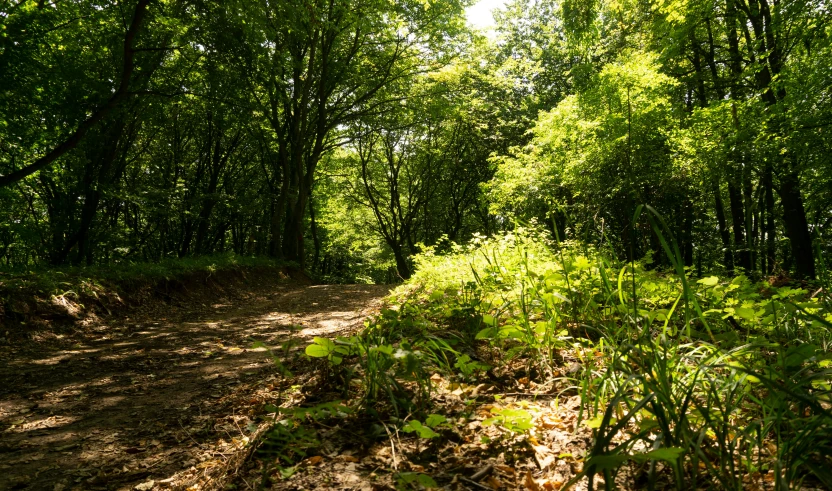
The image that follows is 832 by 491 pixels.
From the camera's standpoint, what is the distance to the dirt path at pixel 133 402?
7.32 feet

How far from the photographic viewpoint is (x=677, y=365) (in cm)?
187

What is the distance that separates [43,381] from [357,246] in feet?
87.2

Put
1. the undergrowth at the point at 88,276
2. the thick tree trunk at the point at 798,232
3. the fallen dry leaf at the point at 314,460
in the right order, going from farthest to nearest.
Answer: the thick tree trunk at the point at 798,232
the undergrowth at the point at 88,276
the fallen dry leaf at the point at 314,460

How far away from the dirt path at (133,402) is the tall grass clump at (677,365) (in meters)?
1.65

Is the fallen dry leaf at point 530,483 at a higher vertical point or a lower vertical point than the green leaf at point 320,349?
lower

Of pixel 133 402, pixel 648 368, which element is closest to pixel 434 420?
pixel 648 368

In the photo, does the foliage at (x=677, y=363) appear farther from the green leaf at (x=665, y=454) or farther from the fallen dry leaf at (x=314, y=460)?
the fallen dry leaf at (x=314, y=460)

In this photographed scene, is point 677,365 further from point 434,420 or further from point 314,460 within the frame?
point 314,460

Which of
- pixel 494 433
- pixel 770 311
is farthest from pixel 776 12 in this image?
pixel 494 433

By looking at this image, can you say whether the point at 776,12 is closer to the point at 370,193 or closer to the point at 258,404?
A: the point at 258,404

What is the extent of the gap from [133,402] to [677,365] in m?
3.81

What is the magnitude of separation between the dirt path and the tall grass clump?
5.42ft

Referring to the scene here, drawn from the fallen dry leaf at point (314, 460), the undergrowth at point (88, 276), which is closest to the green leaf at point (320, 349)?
the fallen dry leaf at point (314, 460)

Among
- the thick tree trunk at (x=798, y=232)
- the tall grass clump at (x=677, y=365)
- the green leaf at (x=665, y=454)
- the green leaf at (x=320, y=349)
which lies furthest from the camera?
the thick tree trunk at (x=798, y=232)
